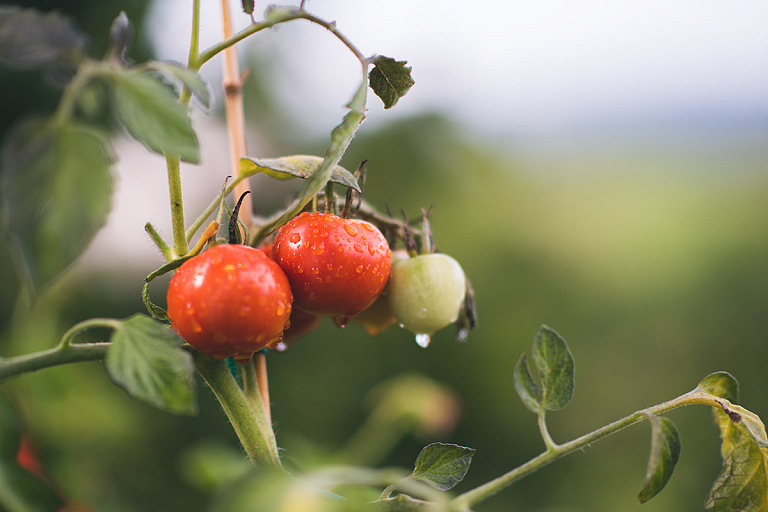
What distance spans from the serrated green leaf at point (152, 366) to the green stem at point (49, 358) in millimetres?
27

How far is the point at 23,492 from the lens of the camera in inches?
9.7

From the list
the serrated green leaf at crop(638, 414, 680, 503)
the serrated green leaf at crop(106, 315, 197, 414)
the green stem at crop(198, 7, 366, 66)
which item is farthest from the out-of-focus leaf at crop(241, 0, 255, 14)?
the serrated green leaf at crop(638, 414, 680, 503)

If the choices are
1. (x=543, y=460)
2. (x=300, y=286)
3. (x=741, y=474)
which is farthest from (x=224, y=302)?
(x=741, y=474)

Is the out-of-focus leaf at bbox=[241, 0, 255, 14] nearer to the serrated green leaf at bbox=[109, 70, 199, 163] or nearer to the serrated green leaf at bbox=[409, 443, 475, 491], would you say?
the serrated green leaf at bbox=[109, 70, 199, 163]

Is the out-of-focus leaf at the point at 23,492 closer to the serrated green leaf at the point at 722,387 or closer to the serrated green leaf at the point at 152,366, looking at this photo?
the serrated green leaf at the point at 152,366

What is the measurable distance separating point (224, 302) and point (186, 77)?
10 cm

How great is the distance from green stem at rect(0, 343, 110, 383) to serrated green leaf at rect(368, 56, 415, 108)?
0.18m

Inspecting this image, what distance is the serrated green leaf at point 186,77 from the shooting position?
0.21 meters

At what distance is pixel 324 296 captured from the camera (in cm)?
31

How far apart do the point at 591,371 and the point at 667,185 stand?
0.68 m

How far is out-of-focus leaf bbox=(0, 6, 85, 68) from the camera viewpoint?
20 centimetres

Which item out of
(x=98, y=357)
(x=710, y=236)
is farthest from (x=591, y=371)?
(x=98, y=357)

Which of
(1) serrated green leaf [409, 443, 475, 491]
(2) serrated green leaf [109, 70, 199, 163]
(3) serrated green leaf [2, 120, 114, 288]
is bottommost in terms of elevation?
(1) serrated green leaf [409, 443, 475, 491]

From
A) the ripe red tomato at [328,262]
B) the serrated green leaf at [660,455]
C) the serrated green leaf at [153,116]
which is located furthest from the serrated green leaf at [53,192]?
the serrated green leaf at [660,455]
